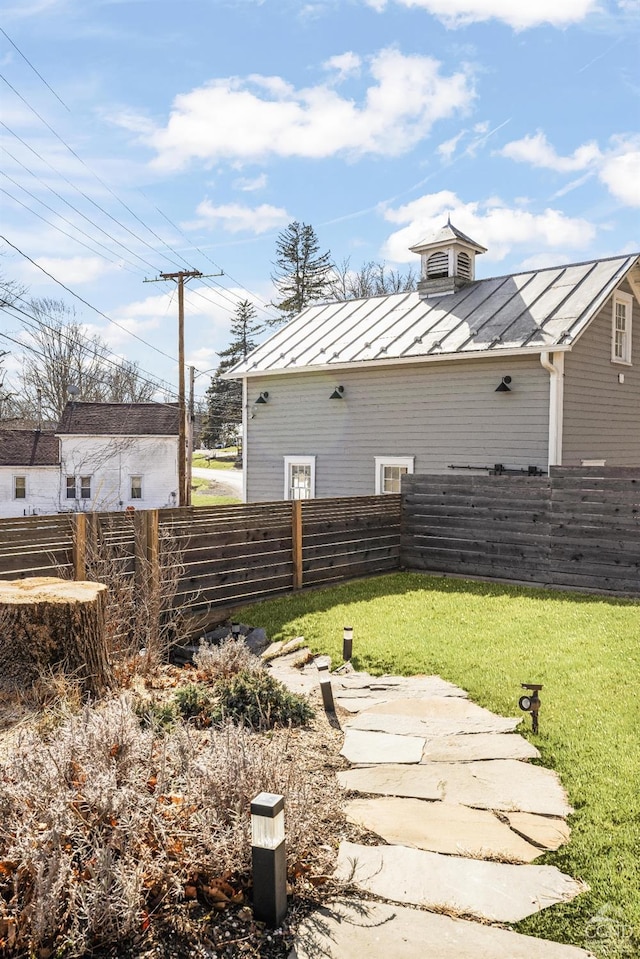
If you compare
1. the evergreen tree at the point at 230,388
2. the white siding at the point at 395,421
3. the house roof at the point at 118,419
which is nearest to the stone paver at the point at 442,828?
the white siding at the point at 395,421

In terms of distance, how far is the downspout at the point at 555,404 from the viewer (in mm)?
11023

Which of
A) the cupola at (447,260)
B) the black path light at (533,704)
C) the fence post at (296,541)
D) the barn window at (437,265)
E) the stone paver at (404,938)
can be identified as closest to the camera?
the stone paver at (404,938)

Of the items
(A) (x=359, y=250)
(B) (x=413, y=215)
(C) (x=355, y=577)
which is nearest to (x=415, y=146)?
(C) (x=355, y=577)

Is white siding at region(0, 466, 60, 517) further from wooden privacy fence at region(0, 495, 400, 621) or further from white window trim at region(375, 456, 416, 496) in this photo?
wooden privacy fence at region(0, 495, 400, 621)

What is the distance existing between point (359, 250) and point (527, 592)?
108ft

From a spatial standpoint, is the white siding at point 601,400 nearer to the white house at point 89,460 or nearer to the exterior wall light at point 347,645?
the exterior wall light at point 347,645

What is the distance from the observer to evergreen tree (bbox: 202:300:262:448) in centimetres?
5175

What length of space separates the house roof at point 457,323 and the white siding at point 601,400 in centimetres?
54

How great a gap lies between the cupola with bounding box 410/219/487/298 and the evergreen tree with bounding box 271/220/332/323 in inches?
1072

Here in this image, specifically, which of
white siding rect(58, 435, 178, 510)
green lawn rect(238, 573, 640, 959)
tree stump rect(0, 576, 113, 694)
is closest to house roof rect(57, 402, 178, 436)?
white siding rect(58, 435, 178, 510)

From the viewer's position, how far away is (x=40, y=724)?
3957mm

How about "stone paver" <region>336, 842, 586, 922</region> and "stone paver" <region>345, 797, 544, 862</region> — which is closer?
"stone paver" <region>336, 842, 586, 922</region>

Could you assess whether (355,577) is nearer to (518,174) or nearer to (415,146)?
(415,146)

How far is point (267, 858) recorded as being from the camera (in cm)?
250
